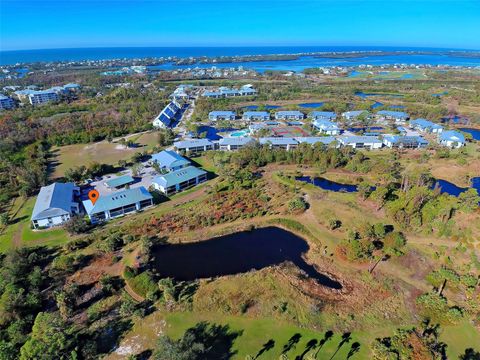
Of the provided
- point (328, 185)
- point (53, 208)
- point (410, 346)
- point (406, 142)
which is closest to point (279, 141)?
point (328, 185)

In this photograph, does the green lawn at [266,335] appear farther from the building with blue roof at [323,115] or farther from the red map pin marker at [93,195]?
the building with blue roof at [323,115]

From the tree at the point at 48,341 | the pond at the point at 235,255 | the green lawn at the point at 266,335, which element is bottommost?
the green lawn at the point at 266,335

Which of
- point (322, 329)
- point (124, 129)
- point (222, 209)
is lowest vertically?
point (322, 329)

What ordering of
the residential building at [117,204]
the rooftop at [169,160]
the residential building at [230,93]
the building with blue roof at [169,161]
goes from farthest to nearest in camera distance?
the residential building at [230,93]
the rooftop at [169,160]
the building with blue roof at [169,161]
the residential building at [117,204]

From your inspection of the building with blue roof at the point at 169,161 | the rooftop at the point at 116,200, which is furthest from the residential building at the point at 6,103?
the rooftop at the point at 116,200

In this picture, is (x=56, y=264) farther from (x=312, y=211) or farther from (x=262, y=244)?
(x=312, y=211)

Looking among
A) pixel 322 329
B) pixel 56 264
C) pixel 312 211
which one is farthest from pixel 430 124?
pixel 56 264
